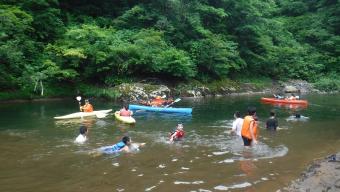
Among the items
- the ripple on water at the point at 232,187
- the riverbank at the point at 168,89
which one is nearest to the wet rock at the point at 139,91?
the riverbank at the point at 168,89

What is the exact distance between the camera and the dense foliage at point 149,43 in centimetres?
2803

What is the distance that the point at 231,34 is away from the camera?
124ft

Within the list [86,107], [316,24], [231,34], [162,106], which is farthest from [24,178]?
Result: [316,24]

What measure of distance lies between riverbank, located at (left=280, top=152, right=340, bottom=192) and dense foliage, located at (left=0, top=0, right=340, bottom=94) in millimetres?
19642

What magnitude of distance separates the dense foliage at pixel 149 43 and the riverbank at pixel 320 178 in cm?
1964

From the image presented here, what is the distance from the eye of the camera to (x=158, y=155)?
11852 millimetres

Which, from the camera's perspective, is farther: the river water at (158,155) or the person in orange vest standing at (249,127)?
the person in orange vest standing at (249,127)

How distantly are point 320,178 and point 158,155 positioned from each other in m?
4.53

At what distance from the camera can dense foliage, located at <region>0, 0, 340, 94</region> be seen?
2803 centimetres

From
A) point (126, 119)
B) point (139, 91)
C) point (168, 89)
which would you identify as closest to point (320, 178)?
point (126, 119)

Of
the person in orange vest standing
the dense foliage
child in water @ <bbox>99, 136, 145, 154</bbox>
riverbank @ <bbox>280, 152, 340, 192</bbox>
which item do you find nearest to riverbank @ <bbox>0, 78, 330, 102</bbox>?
the dense foliage

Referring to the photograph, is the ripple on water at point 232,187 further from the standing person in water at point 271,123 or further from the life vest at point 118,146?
the standing person in water at point 271,123

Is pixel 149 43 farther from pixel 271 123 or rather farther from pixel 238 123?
pixel 238 123

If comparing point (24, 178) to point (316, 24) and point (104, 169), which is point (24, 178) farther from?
point (316, 24)
